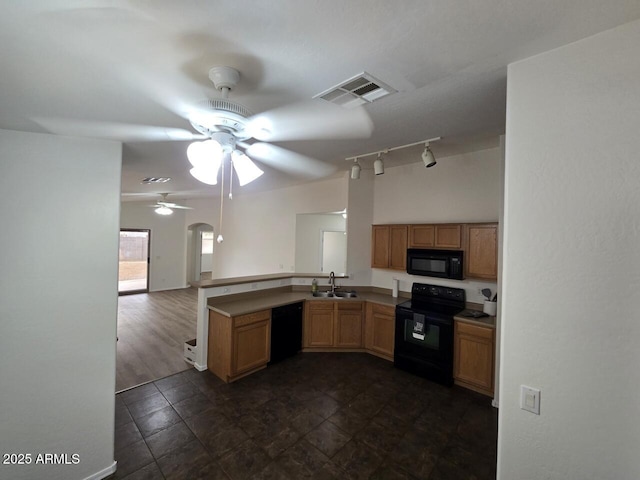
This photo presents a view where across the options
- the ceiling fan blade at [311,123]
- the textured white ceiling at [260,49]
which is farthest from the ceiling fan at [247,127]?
the textured white ceiling at [260,49]

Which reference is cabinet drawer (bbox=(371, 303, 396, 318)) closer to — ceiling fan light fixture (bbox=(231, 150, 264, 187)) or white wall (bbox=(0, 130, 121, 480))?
ceiling fan light fixture (bbox=(231, 150, 264, 187))

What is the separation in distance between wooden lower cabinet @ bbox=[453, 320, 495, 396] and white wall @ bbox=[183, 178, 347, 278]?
9.06 ft

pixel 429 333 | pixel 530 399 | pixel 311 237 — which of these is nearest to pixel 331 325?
pixel 429 333

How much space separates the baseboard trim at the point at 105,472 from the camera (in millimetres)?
1991

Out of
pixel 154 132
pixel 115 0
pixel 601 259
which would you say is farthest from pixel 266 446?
pixel 115 0

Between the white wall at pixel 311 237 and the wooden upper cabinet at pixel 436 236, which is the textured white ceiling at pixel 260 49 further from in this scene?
the white wall at pixel 311 237

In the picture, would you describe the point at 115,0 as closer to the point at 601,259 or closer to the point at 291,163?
the point at 601,259

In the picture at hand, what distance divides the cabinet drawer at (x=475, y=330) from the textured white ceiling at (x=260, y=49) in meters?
2.24

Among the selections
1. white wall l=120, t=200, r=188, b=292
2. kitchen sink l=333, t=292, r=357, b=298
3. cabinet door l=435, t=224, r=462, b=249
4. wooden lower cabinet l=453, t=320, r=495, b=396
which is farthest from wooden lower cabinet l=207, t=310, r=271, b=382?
white wall l=120, t=200, r=188, b=292

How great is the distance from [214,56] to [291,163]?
2.26m

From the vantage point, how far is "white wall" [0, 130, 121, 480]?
1840 millimetres

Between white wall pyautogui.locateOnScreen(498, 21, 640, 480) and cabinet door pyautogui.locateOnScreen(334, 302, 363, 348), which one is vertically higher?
white wall pyautogui.locateOnScreen(498, 21, 640, 480)

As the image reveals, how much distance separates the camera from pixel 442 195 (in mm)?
3707

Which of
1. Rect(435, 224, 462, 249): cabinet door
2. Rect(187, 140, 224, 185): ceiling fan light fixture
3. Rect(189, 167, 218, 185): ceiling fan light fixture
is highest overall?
Rect(187, 140, 224, 185): ceiling fan light fixture
